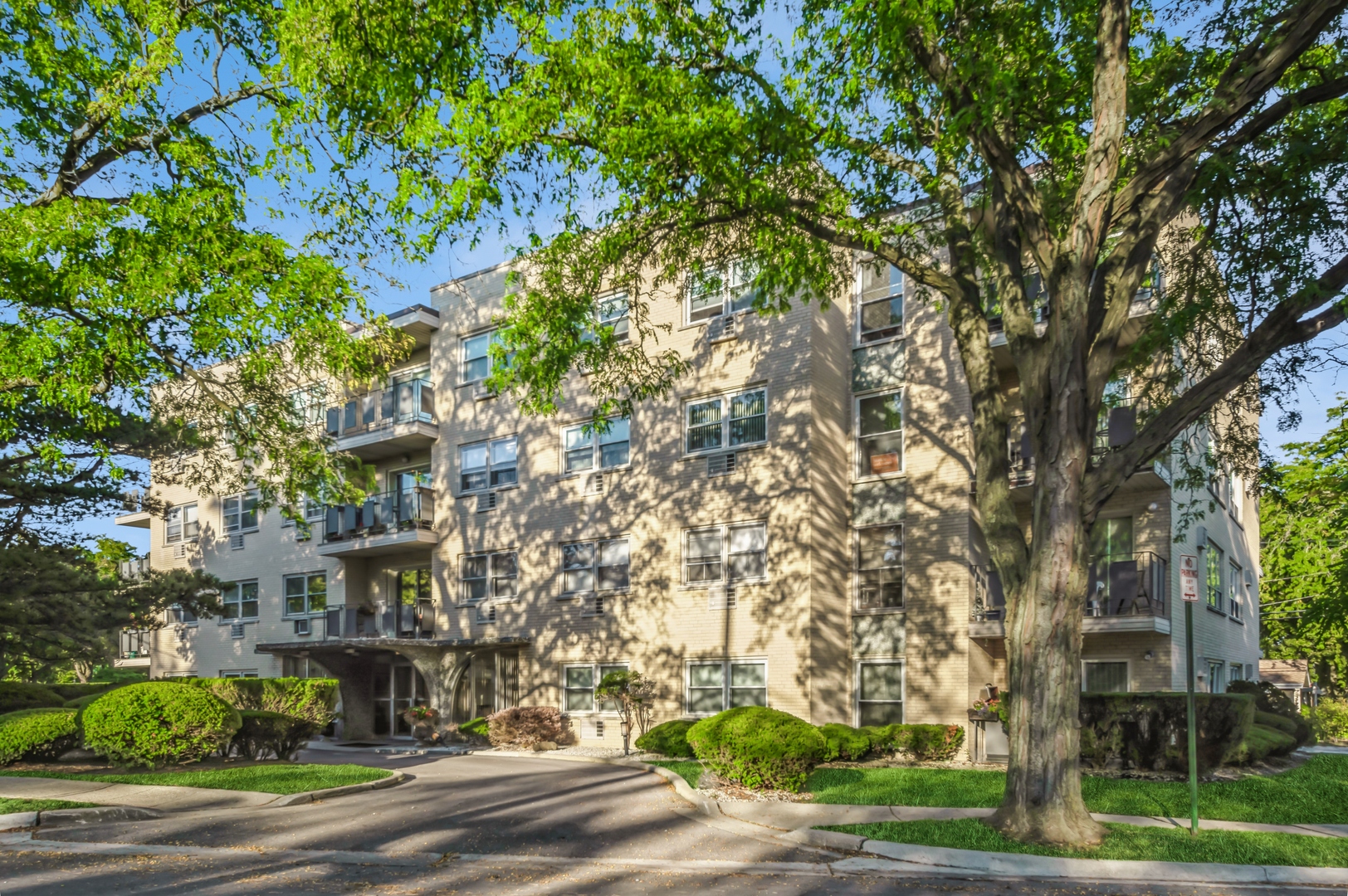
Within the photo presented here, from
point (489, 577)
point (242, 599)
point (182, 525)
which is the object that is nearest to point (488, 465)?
point (489, 577)

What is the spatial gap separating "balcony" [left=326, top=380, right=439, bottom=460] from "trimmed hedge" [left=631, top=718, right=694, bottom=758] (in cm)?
1199

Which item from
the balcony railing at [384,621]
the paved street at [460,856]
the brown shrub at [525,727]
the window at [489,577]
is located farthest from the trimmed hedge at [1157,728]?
the balcony railing at [384,621]

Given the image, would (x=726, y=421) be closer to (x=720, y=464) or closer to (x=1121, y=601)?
(x=720, y=464)

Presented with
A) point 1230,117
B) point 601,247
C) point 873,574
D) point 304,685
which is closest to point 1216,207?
point 1230,117

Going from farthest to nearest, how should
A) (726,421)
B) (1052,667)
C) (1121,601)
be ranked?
1. (726,421)
2. (1121,601)
3. (1052,667)

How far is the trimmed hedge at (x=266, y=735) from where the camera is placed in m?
18.2

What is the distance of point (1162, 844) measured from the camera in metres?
10.1

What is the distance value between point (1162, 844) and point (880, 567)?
12580mm

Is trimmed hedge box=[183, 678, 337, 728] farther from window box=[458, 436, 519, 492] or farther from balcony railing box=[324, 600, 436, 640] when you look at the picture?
window box=[458, 436, 519, 492]

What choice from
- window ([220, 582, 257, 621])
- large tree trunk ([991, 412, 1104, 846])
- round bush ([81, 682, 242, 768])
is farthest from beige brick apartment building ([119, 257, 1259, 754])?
large tree trunk ([991, 412, 1104, 846])

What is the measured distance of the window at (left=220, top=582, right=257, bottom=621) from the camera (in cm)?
3456

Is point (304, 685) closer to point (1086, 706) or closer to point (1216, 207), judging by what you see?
point (1086, 706)

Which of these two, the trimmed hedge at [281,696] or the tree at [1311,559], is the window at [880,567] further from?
the trimmed hedge at [281,696]

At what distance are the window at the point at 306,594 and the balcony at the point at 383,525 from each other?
5.62 ft
